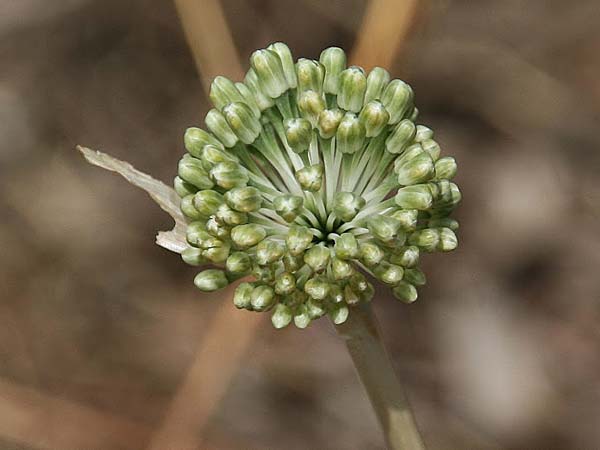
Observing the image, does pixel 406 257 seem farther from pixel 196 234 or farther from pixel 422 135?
pixel 196 234

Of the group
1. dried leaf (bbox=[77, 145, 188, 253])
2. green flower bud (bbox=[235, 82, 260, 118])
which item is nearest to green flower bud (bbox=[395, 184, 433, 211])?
green flower bud (bbox=[235, 82, 260, 118])

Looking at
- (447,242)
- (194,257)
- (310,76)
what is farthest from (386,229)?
(194,257)

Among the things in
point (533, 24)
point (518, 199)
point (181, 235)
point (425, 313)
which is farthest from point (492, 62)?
point (181, 235)

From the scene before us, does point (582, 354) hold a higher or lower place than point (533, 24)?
lower

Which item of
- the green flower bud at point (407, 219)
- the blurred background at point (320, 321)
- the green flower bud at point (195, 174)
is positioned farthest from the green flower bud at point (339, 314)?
the blurred background at point (320, 321)

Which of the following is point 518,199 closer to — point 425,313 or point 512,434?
point 425,313

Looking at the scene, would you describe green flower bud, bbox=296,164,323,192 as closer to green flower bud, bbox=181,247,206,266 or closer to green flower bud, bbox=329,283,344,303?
green flower bud, bbox=329,283,344,303

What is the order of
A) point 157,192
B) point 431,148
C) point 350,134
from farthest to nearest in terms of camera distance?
point 157,192
point 431,148
point 350,134
